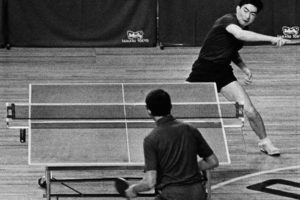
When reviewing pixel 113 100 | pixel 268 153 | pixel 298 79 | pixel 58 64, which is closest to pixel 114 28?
pixel 58 64

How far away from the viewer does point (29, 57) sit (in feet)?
53.9

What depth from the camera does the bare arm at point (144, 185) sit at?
6.71m

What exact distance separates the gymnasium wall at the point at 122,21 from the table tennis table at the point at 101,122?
7.41 metres

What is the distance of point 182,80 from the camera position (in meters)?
14.8

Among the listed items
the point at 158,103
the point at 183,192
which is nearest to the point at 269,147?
the point at 183,192

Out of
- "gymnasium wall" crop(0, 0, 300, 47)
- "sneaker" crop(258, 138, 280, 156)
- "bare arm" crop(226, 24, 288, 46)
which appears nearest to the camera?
"bare arm" crop(226, 24, 288, 46)

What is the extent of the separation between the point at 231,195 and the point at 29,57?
7699mm

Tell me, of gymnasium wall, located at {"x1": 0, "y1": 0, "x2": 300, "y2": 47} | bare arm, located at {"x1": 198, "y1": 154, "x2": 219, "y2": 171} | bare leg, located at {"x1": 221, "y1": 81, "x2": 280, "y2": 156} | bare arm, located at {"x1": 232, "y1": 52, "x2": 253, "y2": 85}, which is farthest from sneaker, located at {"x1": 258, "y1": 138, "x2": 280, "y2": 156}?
gymnasium wall, located at {"x1": 0, "y1": 0, "x2": 300, "y2": 47}

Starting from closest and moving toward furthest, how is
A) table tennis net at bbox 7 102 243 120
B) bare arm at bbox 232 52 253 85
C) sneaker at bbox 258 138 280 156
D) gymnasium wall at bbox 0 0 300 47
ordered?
table tennis net at bbox 7 102 243 120, bare arm at bbox 232 52 253 85, sneaker at bbox 258 138 280 156, gymnasium wall at bbox 0 0 300 47

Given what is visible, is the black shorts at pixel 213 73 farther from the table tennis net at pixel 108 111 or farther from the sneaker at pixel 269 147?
the table tennis net at pixel 108 111

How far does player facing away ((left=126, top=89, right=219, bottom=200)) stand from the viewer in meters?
6.77

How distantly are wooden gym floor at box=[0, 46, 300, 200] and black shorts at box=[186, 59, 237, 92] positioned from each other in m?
0.97

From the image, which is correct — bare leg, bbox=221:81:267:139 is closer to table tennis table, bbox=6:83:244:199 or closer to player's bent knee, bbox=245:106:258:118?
player's bent knee, bbox=245:106:258:118

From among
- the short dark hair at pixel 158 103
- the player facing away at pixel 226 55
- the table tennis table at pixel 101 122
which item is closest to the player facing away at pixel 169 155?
the short dark hair at pixel 158 103
